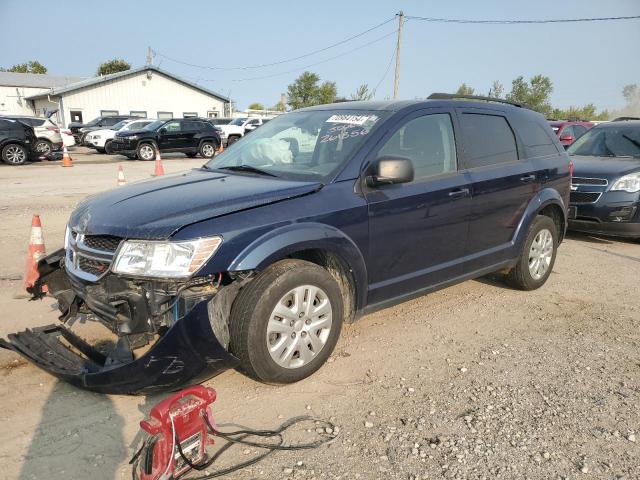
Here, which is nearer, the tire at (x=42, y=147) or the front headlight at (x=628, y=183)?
the front headlight at (x=628, y=183)

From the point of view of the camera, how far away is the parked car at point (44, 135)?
693 inches

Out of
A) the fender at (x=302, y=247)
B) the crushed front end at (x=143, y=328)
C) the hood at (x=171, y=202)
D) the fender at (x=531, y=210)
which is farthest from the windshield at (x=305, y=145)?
the fender at (x=531, y=210)

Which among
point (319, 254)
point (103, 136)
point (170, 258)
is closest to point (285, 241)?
point (319, 254)

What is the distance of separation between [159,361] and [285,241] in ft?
3.10

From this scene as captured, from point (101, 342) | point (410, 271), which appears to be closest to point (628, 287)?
point (410, 271)

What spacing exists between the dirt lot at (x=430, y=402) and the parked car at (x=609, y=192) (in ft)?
7.90

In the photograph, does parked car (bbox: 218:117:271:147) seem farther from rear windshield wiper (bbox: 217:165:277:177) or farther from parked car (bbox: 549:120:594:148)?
rear windshield wiper (bbox: 217:165:277:177)

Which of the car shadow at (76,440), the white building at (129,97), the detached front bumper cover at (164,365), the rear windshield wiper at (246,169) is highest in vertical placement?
the white building at (129,97)

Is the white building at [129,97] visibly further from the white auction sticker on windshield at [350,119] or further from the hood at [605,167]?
the white auction sticker on windshield at [350,119]

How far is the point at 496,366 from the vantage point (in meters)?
3.45

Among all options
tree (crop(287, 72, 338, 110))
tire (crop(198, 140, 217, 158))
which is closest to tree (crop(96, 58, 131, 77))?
tree (crop(287, 72, 338, 110))

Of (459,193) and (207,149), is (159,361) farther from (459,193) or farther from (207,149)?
(207,149)

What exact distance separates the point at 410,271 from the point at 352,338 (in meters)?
0.69

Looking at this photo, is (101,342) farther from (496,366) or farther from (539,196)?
(539,196)
